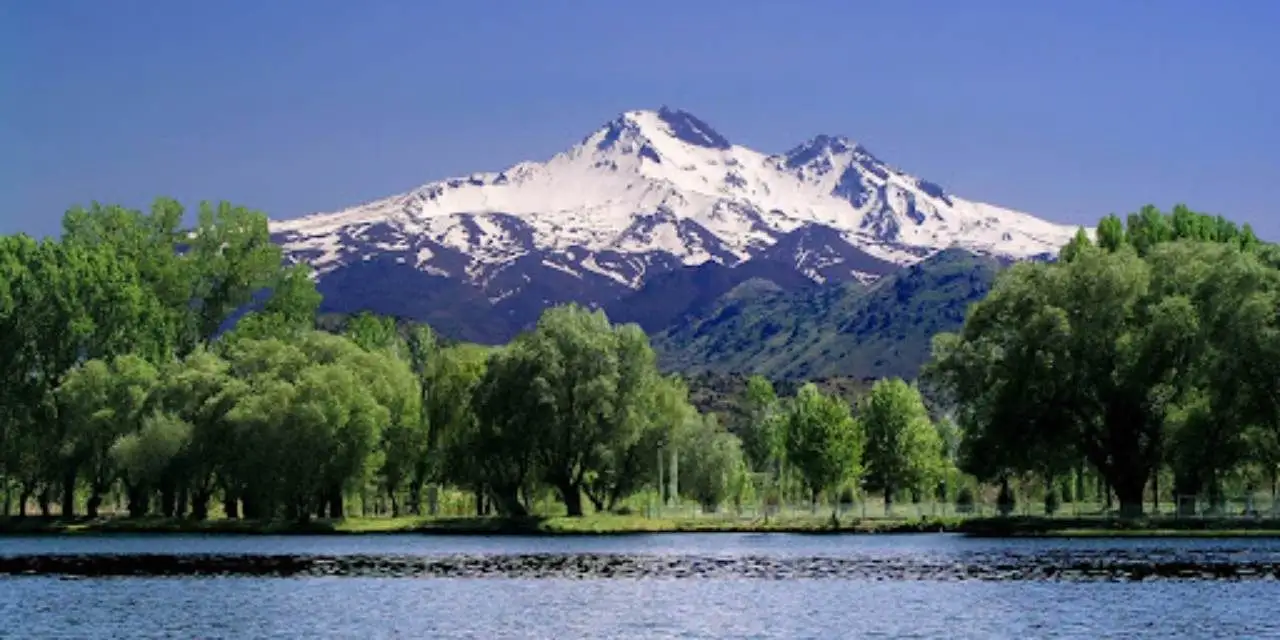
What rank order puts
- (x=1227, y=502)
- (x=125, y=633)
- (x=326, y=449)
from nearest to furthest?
1. (x=125, y=633)
2. (x=1227, y=502)
3. (x=326, y=449)

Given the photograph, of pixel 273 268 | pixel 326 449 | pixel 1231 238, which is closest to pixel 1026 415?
pixel 1231 238

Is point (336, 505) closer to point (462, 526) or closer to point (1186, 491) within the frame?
point (462, 526)

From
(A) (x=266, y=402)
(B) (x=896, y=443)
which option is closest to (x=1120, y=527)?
(B) (x=896, y=443)

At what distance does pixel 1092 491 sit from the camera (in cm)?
17975

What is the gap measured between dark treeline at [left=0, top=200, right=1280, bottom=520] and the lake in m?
21.5

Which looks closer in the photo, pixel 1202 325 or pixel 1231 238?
pixel 1202 325

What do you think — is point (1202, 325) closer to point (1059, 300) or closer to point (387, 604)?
point (1059, 300)

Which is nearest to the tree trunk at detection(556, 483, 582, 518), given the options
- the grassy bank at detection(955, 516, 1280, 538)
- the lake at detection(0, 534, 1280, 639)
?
the grassy bank at detection(955, 516, 1280, 538)

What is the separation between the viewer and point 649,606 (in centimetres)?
5644

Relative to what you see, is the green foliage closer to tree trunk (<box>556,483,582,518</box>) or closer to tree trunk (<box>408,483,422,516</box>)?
tree trunk (<box>556,483,582,518</box>)

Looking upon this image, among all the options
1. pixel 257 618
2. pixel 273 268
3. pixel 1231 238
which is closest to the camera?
pixel 257 618

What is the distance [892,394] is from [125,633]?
114 m

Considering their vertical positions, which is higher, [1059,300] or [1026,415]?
[1059,300]

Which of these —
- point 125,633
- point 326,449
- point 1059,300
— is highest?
point 1059,300
